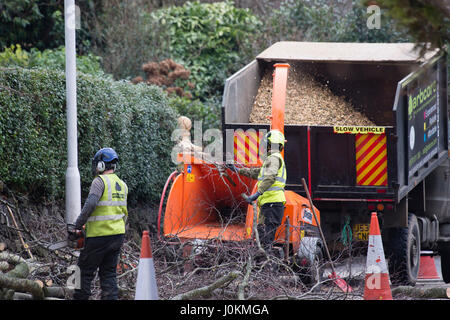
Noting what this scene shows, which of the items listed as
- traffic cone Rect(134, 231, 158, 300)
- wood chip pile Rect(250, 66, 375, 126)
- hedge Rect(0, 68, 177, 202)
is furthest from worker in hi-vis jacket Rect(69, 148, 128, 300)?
wood chip pile Rect(250, 66, 375, 126)

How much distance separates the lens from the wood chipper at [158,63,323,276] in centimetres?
753

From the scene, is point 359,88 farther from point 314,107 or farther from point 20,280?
point 20,280

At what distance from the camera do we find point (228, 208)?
868 cm

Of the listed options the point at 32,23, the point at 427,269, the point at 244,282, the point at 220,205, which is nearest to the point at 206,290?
the point at 244,282

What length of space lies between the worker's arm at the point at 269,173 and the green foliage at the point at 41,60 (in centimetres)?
450

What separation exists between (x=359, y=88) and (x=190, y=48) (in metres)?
7.92

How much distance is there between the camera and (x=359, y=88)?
1010 cm

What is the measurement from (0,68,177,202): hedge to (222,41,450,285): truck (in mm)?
2036

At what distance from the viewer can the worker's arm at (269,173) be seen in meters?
7.36

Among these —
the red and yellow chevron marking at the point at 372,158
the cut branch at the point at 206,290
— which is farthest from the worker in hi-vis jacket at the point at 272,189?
the cut branch at the point at 206,290

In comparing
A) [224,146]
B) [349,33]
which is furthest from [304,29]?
[224,146]

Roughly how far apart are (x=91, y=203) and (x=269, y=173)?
217 cm

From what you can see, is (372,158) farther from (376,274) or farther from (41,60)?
(41,60)

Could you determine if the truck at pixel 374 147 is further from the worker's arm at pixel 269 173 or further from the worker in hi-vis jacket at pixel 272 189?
the worker's arm at pixel 269 173
